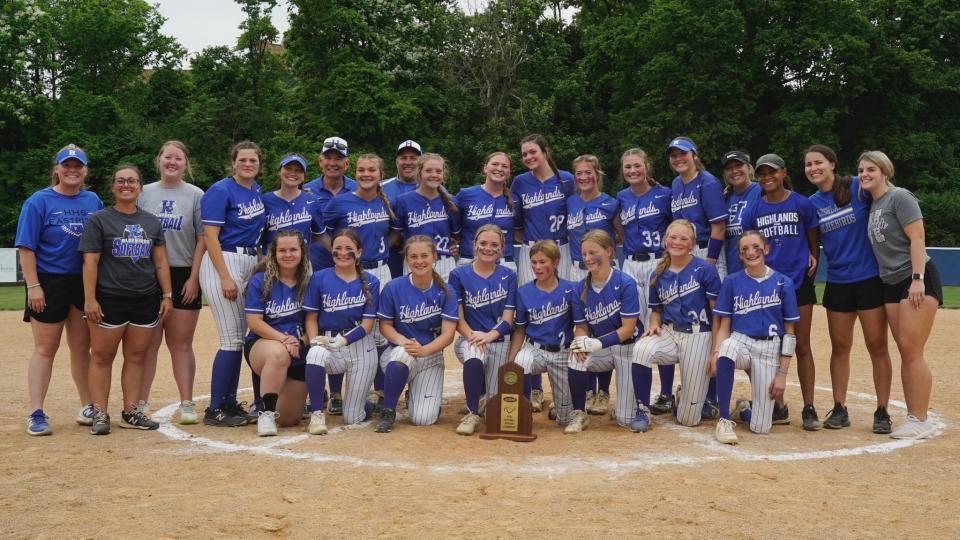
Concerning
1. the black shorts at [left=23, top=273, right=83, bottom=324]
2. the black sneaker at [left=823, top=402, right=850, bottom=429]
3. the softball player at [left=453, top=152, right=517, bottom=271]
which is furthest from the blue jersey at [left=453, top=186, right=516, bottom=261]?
the black shorts at [left=23, top=273, right=83, bottom=324]

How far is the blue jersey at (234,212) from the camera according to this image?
5.38 m

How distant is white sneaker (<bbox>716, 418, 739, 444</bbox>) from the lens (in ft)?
16.3

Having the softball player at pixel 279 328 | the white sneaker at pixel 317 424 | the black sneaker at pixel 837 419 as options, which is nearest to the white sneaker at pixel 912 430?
the black sneaker at pixel 837 419

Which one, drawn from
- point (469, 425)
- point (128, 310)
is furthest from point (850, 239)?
point (128, 310)

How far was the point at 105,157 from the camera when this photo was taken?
27578 mm

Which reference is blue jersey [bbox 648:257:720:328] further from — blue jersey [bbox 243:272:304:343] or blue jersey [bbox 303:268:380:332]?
blue jersey [bbox 243:272:304:343]

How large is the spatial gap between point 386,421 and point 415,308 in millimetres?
756

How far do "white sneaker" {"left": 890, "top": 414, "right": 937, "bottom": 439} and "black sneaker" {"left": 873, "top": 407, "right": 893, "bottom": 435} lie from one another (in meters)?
0.06

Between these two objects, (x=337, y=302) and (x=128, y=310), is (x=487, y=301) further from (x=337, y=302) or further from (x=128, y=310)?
(x=128, y=310)

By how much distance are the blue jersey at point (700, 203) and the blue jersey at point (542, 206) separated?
0.83 m

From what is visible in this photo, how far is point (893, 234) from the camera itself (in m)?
5.17

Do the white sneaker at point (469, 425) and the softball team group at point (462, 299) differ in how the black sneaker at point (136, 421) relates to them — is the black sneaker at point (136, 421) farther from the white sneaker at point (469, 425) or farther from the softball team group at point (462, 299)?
the white sneaker at point (469, 425)

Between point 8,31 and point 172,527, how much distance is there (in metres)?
29.1

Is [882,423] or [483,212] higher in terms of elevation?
[483,212]
